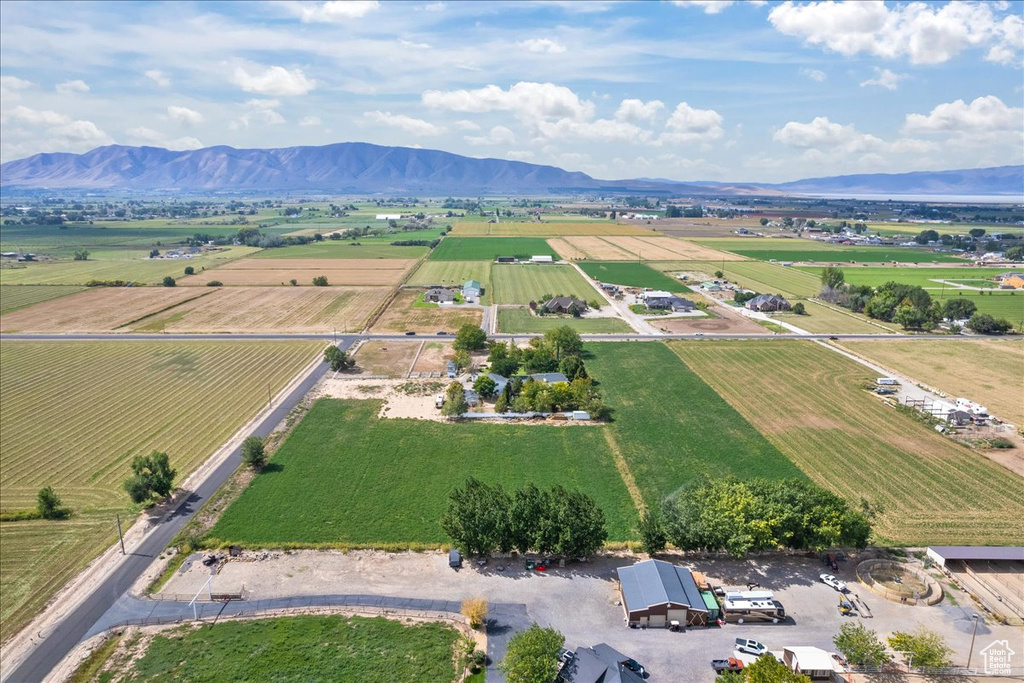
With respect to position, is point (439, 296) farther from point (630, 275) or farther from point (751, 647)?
point (751, 647)

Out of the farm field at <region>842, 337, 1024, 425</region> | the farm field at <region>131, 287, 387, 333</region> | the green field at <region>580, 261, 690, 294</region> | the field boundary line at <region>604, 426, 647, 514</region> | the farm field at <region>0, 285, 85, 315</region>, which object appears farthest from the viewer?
the green field at <region>580, 261, 690, 294</region>

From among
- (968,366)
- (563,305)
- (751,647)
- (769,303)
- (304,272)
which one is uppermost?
(304,272)

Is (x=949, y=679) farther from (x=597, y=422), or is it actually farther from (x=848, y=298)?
(x=848, y=298)

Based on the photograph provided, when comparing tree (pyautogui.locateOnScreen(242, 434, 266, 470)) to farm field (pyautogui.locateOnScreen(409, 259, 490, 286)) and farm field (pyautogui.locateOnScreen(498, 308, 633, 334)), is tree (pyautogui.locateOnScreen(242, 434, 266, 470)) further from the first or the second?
farm field (pyautogui.locateOnScreen(409, 259, 490, 286))

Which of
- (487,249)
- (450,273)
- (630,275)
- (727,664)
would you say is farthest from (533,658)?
(487,249)

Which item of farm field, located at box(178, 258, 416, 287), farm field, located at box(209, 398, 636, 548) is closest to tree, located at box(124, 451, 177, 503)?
farm field, located at box(209, 398, 636, 548)

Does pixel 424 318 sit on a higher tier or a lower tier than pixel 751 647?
higher
